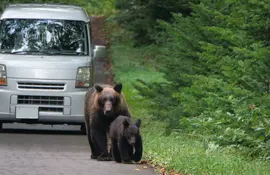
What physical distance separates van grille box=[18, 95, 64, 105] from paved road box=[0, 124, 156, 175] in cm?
68

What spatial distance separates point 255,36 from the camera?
13703mm

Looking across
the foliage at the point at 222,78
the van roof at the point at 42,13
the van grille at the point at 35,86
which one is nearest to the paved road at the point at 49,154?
the van grille at the point at 35,86

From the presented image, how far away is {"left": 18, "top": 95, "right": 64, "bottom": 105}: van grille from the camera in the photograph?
17969 millimetres

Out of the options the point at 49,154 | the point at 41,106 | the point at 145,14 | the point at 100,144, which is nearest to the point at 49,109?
the point at 41,106

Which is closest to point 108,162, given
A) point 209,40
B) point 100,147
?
point 100,147

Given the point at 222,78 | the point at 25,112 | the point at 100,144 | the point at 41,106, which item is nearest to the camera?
the point at 100,144

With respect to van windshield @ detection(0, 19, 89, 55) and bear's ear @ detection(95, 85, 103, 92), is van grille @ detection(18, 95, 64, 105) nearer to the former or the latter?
van windshield @ detection(0, 19, 89, 55)

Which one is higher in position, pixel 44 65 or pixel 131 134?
pixel 131 134

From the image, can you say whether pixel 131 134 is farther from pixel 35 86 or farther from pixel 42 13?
pixel 42 13

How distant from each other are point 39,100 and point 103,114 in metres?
4.75

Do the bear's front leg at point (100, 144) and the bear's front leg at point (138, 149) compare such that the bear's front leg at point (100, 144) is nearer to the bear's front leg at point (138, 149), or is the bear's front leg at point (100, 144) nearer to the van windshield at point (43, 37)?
the bear's front leg at point (138, 149)

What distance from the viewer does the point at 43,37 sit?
19047 mm

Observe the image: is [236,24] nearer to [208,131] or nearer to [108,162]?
[208,131]

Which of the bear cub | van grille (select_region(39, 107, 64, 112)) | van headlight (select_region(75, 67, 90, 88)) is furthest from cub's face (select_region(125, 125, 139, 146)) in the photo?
van headlight (select_region(75, 67, 90, 88))
